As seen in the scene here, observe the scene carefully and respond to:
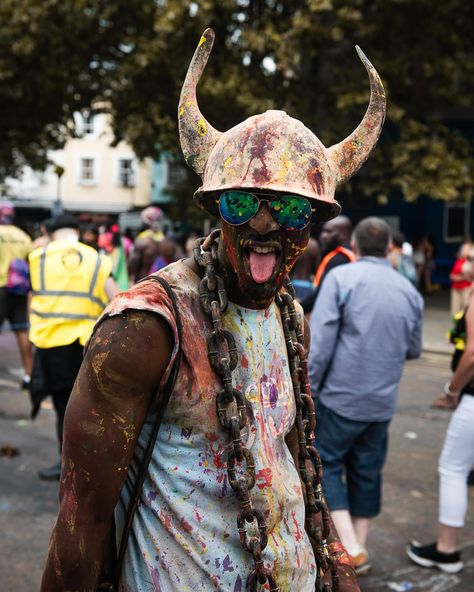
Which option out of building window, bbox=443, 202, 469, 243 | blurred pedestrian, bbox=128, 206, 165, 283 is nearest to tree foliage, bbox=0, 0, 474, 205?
building window, bbox=443, 202, 469, 243

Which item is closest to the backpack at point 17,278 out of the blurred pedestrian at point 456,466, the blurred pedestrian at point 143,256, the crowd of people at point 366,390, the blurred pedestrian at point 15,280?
the blurred pedestrian at point 15,280

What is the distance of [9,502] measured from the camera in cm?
540

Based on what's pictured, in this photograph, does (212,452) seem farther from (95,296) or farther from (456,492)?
(95,296)

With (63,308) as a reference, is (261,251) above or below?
above

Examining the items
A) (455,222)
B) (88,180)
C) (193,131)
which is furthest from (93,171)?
(193,131)

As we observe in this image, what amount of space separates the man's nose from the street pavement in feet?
10.4

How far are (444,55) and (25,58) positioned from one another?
937cm

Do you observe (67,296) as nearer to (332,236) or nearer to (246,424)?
(332,236)

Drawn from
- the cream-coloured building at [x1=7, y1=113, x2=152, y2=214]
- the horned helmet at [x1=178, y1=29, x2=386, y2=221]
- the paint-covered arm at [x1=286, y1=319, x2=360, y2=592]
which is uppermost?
the cream-coloured building at [x1=7, y1=113, x2=152, y2=214]

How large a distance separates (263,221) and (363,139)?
386mm

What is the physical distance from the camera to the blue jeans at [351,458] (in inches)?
176

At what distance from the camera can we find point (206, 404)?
174 cm

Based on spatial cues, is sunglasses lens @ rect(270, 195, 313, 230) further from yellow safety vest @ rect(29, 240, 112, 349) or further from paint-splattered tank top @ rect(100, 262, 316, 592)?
yellow safety vest @ rect(29, 240, 112, 349)

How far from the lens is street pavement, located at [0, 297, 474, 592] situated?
449cm
